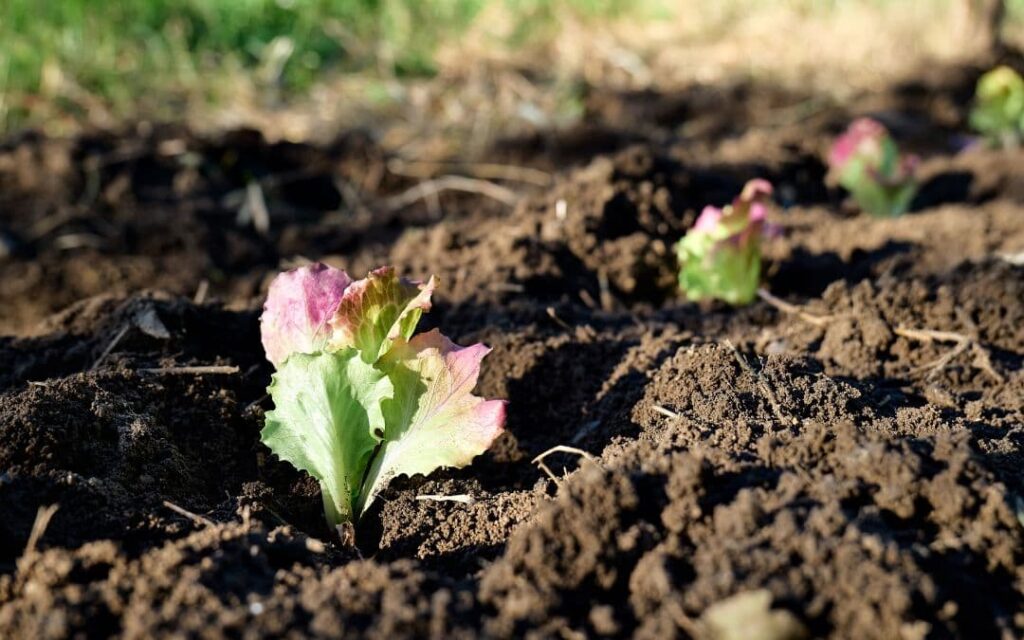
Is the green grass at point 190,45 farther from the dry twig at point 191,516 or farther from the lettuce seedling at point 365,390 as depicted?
the dry twig at point 191,516

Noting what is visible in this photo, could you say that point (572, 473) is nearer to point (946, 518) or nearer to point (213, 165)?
point (946, 518)

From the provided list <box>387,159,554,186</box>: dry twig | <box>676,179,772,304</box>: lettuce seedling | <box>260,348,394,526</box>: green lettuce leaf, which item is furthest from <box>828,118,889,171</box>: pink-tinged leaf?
<box>260,348,394,526</box>: green lettuce leaf

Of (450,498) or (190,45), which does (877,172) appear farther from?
(190,45)

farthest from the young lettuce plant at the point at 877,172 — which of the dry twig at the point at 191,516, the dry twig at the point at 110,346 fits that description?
the dry twig at the point at 191,516

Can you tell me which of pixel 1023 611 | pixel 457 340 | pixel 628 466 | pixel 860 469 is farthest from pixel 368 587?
pixel 457 340

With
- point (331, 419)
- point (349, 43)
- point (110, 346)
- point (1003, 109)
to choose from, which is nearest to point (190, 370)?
point (110, 346)

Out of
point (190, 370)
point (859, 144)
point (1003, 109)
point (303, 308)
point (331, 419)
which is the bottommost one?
point (1003, 109)
